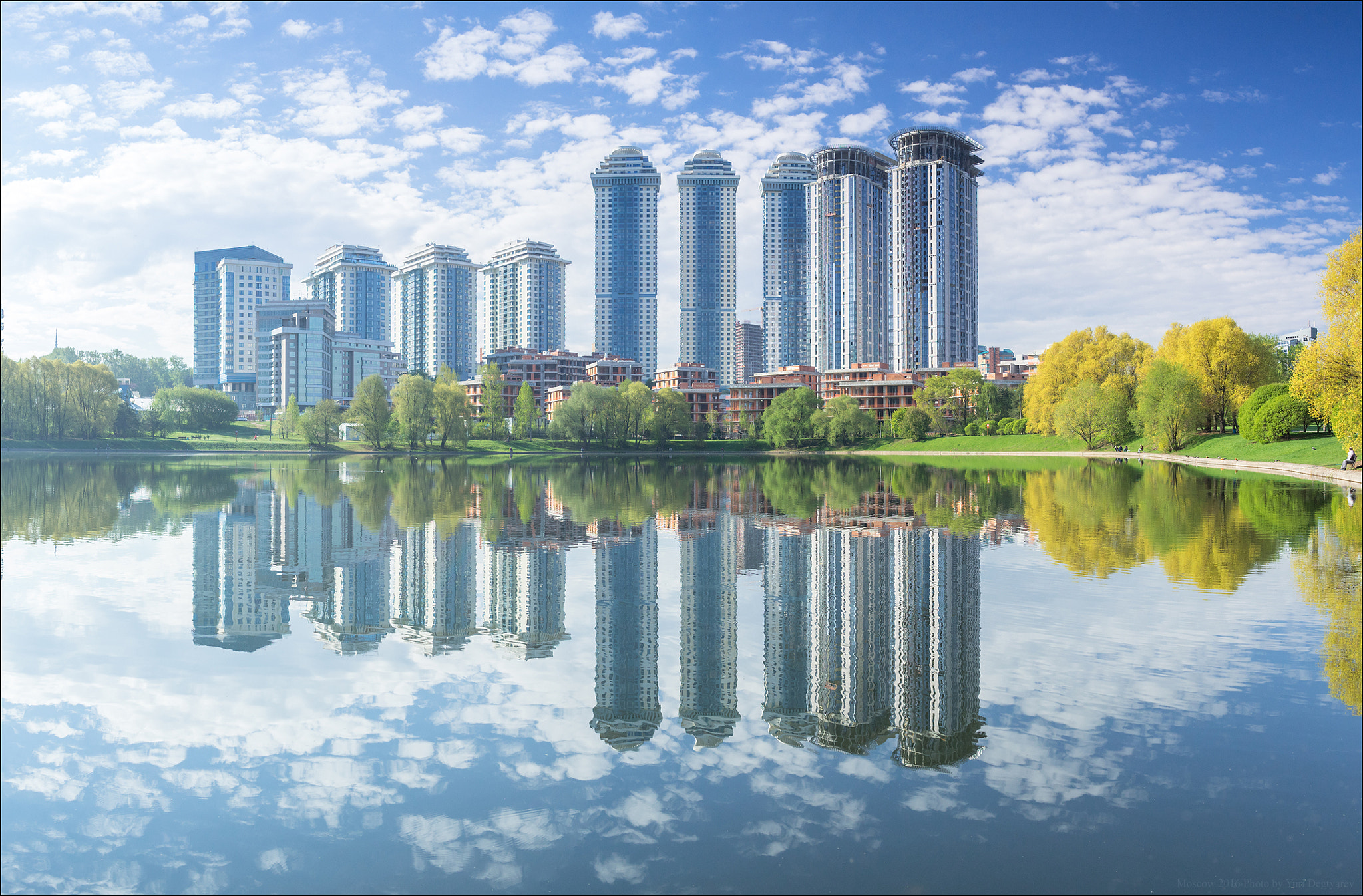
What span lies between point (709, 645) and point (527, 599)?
3.59 meters

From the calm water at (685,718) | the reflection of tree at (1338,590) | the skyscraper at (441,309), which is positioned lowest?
the calm water at (685,718)

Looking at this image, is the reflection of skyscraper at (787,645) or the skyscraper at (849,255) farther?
the skyscraper at (849,255)

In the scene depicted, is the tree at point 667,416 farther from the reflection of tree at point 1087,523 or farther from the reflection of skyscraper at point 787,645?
the reflection of skyscraper at point 787,645

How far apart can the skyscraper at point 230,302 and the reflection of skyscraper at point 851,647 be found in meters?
180

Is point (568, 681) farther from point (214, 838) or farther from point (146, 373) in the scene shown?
point (146, 373)

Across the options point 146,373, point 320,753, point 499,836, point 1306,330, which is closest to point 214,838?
point 320,753

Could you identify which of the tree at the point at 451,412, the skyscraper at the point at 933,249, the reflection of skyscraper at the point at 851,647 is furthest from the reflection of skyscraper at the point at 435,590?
the skyscraper at the point at 933,249

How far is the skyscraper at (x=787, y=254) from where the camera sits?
17650 cm

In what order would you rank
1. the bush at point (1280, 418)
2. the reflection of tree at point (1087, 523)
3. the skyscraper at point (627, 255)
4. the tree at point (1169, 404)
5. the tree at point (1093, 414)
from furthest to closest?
1. the skyscraper at point (627, 255)
2. the tree at point (1093, 414)
3. the tree at point (1169, 404)
4. the bush at point (1280, 418)
5. the reflection of tree at point (1087, 523)

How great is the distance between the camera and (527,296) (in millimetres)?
171125

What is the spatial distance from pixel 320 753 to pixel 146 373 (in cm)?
18463

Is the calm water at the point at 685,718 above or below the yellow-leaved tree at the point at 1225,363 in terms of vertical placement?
below

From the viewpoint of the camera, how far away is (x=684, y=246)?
186 metres

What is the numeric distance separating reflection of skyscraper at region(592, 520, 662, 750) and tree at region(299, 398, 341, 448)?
74.3 m
